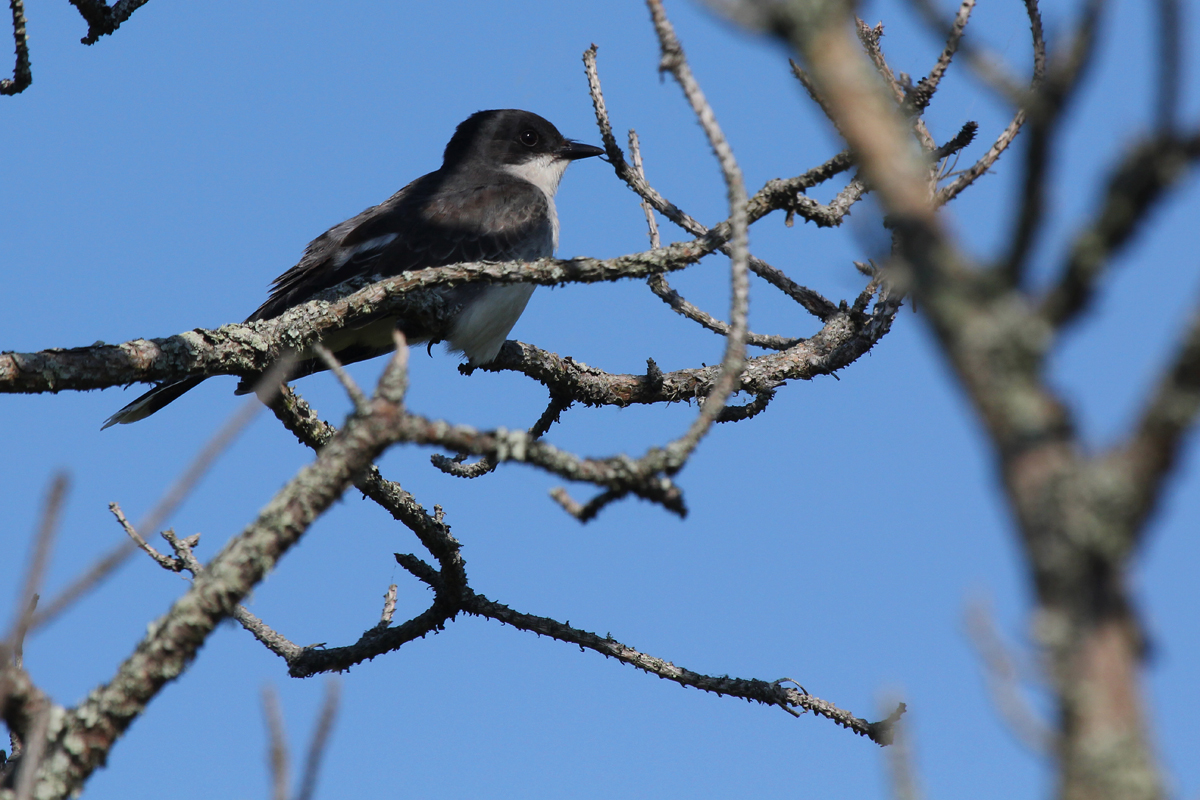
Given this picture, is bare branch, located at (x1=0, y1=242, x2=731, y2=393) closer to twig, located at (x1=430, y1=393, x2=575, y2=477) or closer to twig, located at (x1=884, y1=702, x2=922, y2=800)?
twig, located at (x1=430, y1=393, x2=575, y2=477)

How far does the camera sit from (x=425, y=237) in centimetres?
772

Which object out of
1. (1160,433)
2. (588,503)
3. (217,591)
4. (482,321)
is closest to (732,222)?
(588,503)

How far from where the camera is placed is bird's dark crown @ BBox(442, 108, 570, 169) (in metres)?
9.21

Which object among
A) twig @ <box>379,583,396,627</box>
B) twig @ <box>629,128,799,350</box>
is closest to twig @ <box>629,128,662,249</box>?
twig @ <box>629,128,799,350</box>

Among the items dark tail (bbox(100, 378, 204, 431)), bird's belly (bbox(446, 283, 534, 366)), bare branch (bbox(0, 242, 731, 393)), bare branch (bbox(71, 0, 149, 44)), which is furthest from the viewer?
bird's belly (bbox(446, 283, 534, 366))

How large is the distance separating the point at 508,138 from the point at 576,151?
57 centimetres

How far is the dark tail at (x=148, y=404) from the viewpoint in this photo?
5.74 meters

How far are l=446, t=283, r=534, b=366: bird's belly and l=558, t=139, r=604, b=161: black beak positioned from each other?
8.66 feet

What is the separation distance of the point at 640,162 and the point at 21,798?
4.58 meters

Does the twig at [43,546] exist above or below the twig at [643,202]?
below

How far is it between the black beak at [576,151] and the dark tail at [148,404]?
13.8ft

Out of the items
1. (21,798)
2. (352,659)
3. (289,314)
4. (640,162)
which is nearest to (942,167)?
(640,162)

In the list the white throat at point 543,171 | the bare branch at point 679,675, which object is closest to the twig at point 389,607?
the bare branch at point 679,675

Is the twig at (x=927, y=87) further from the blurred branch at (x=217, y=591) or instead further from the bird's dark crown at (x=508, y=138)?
the bird's dark crown at (x=508, y=138)
